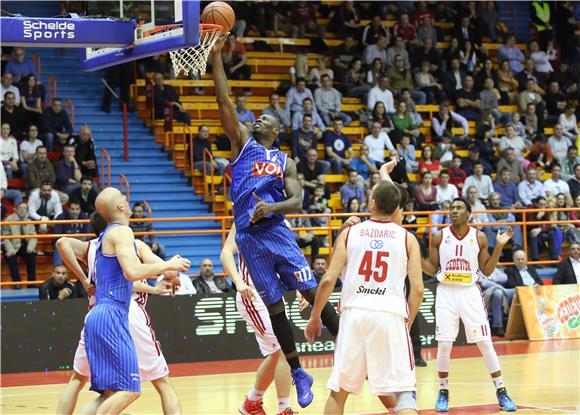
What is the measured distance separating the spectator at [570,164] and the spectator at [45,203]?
10674mm

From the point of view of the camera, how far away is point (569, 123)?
24328 millimetres

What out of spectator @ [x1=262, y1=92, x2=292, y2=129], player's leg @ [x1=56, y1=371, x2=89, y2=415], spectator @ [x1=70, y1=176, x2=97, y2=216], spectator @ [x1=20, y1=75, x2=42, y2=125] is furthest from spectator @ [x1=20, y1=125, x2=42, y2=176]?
player's leg @ [x1=56, y1=371, x2=89, y2=415]

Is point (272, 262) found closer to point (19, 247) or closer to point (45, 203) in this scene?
point (19, 247)

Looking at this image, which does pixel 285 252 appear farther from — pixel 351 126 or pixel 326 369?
pixel 351 126

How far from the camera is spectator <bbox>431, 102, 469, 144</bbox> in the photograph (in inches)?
910

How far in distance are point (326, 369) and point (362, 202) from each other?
210 inches

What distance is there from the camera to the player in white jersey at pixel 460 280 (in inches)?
436

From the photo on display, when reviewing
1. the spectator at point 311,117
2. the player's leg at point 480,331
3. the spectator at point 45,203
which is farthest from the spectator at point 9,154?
the player's leg at point 480,331

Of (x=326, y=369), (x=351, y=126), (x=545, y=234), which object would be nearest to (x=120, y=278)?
(x=326, y=369)

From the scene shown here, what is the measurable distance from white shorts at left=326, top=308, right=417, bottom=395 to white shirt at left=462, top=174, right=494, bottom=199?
44.0 feet

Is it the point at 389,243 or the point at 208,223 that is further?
the point at 208,223

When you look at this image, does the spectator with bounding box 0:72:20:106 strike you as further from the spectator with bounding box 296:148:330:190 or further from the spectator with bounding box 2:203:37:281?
the spectator with bounding box 296:148:330:190

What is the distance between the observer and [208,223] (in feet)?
65.0

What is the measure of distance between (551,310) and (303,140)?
561cm
